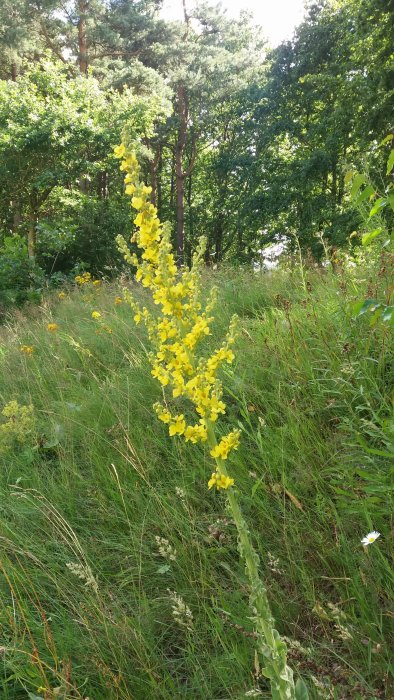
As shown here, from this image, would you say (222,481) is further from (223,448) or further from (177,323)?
(177,323)

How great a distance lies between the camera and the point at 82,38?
16578mm

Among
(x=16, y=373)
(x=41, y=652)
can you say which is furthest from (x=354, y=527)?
(x=16, y=373)

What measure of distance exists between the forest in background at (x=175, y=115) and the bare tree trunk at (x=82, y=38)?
0.07 metres

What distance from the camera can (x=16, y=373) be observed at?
14.2 ft

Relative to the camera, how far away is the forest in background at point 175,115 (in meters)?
12.4

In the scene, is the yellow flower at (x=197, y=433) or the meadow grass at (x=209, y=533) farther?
the meadow grass at (x=209, y=533)

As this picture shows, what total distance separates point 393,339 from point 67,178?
13.0 meters

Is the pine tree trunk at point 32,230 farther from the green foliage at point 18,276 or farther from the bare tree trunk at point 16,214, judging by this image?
the green foliage at point 18,276

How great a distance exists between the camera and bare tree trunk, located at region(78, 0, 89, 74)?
52.6 feet

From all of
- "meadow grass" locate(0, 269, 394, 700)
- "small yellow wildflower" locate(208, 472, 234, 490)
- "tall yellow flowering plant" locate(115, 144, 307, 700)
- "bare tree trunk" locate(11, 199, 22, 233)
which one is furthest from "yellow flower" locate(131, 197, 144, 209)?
"bare tree trunk" locate(11, 199, 22, 233)

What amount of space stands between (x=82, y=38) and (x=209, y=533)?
1924 centimetres

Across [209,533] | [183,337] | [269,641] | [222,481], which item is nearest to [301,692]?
[269,641]

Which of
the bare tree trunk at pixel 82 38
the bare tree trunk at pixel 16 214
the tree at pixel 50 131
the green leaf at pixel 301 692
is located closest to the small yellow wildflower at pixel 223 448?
the green leaf at pixel 301 692

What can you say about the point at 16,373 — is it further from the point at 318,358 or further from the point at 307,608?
the point at 307,608
